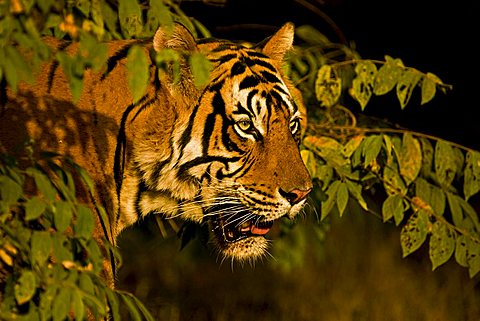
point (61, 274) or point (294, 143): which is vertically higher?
point (61, 274)

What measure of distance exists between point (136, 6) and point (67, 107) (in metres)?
0.67

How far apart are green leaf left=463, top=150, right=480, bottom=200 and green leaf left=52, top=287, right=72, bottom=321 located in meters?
1.89

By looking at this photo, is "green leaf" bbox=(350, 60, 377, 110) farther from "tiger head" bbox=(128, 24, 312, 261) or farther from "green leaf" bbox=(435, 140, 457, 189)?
"tiger head" bbox=(128, 24, 312, 261)

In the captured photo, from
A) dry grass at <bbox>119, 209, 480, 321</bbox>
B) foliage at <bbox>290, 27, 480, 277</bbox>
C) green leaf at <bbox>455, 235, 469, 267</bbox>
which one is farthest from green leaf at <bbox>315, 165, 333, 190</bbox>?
dry grass at <bbox>119, 209, 480, 321</bbox>

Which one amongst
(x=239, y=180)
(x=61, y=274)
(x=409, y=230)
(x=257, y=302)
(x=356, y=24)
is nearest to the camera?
(x=61, y=274)

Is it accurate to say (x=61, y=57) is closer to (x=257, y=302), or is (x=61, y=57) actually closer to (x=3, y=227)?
(x=3, y=227)

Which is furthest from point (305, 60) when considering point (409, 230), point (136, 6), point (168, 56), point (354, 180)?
point (168, 56)

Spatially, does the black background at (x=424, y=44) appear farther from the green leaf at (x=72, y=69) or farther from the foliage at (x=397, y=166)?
the green leaf at (x=72, y=69)

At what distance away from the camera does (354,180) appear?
411cm

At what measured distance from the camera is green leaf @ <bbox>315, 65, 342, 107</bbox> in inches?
161

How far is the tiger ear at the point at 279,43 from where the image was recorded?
3.76m

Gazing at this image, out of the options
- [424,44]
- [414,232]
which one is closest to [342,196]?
[414,232]

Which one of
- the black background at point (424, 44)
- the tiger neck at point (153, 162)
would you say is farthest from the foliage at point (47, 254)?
the black background at point (424, 44)

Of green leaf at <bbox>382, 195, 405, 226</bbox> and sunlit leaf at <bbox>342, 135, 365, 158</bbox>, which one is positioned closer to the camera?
green leaf at <bbox>382, 195, 405, 226</bbox>
